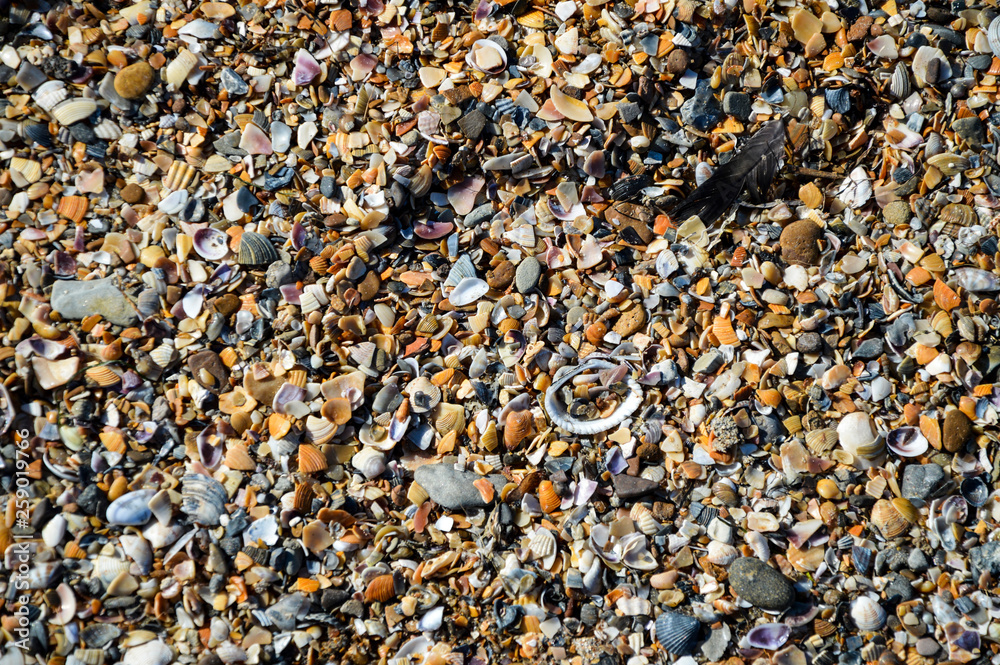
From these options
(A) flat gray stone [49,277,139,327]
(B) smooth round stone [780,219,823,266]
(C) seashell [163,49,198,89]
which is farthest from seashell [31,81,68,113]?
(B) smooth round stone [780,219,823,266]

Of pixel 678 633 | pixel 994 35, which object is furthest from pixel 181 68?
pixel 994 35

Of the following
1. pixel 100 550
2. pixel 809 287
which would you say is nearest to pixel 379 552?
pixel 100 550

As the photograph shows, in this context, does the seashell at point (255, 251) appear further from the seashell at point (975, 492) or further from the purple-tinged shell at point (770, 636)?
the seashell at point (975, 492)

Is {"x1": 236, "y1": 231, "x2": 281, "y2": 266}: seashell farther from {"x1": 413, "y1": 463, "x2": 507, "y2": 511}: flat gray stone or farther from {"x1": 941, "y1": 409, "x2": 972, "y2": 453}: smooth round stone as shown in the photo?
{"x1": 941, "y1": 409, "x2": 972, "y2": 453}: smooth round stone

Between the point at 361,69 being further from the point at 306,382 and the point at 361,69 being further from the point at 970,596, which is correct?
the point at 970,596

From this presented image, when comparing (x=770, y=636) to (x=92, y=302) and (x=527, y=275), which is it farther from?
(x=92, y=302)
